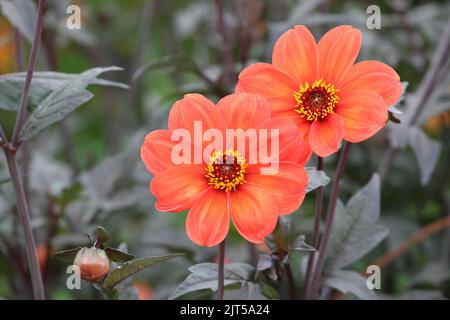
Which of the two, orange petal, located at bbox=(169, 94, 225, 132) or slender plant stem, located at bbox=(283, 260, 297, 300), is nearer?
orange petal, located at bbox=(169, 94, 225, 132)

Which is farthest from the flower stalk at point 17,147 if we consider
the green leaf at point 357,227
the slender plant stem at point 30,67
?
the green leaf at point 357,227

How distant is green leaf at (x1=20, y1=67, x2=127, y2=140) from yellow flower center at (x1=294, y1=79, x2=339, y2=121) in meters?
0.19

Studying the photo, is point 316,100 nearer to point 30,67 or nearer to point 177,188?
point 177,188

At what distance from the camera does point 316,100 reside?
62 cm

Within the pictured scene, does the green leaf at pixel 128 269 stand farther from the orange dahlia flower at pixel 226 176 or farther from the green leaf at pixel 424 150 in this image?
the green leaf at pixel 424 150

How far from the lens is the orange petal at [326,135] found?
582 millimetres

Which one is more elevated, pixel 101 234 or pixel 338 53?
pixel 338 53

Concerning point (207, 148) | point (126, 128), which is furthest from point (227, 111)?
point (126, 128)

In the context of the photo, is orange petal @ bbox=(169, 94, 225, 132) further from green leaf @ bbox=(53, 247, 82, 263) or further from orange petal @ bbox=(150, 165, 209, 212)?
green leaf @ bbox=(53, 247, 82, 263)

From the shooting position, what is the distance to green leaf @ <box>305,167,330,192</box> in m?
0.59

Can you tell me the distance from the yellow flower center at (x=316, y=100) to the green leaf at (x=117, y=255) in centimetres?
18

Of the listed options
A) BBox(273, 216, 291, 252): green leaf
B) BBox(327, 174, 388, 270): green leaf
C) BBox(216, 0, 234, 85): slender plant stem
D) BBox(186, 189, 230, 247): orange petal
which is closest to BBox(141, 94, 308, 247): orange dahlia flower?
BBox(186, 189, 230, 247): orange petal

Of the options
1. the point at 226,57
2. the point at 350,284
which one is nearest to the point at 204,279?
the point at 350,284

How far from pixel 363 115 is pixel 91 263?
0.24 m
